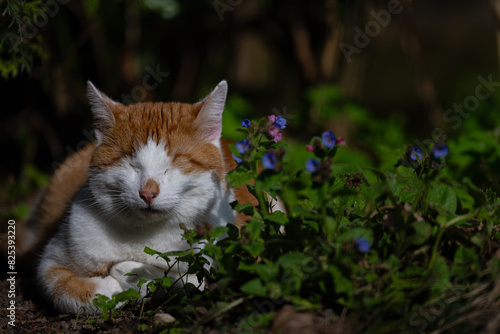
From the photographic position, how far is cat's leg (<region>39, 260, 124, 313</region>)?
92.4 inches

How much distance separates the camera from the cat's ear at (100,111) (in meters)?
2.47

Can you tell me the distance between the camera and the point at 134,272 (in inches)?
92.5

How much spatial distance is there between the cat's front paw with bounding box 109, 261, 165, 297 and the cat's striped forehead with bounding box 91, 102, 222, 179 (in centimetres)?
49

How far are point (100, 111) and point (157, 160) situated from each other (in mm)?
500

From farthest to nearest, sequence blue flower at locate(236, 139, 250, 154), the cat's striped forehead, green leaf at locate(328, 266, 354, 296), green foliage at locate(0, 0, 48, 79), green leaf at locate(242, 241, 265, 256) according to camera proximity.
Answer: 1. green foliage at locate(0, 0, 48, 79)
2. the cat's striped forehead
3. blue flower at locate(236, 139, 250, 154)
4. green leaf at locate(242, 241, 265, 256)
5. green leaf at locate(328, 266, 354, 296)

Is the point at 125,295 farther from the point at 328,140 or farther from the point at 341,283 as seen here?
the point at 328,140

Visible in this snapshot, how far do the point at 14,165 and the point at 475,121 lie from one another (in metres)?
5.04

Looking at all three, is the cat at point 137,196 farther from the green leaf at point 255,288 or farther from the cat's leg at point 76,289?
the green leaf at point 255,288

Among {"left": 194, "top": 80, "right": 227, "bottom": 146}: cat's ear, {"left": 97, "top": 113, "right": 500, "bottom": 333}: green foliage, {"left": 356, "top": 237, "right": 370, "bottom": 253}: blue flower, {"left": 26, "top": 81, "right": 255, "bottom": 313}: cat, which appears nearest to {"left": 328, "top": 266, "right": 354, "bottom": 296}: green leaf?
{"left": 97, "top": 113, "right": 500, "bottom": 333}: green foliage

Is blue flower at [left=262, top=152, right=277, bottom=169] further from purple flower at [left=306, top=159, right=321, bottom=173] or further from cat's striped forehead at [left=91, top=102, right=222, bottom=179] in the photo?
cat's striped forehead at [left=91, top=102, right=222, bottom=179]

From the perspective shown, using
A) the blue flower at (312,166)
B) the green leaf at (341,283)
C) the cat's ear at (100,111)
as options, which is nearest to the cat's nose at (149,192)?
the cat's ear at (100,111)

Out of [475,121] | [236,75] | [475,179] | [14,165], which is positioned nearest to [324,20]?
[236,75]

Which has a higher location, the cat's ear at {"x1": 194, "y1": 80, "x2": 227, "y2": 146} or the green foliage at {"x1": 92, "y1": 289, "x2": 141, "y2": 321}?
the cat's ear at {"x1": 194, "y1": 80, "x2": 227, "y2": 146}

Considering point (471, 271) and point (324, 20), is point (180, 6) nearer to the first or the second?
point (324, 20)
